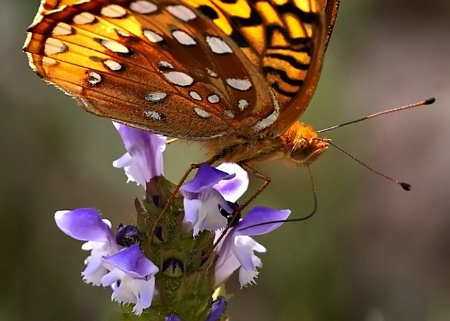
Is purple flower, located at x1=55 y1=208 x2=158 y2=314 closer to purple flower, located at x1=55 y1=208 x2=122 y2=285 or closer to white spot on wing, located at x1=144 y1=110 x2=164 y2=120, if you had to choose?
purple flower, located at x1=55 y1=208 x2=122 y2=285

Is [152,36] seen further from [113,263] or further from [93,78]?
[113,263]

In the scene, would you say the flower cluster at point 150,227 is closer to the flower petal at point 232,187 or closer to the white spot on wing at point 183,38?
the flower petal at point 232,187

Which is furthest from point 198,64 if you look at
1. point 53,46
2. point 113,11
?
point 53,46

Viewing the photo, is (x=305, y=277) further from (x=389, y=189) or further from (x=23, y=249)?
(x=389, y=189)

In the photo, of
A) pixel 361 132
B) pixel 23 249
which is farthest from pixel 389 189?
pixel 23 249

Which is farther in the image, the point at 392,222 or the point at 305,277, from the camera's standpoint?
the point at 392,222
